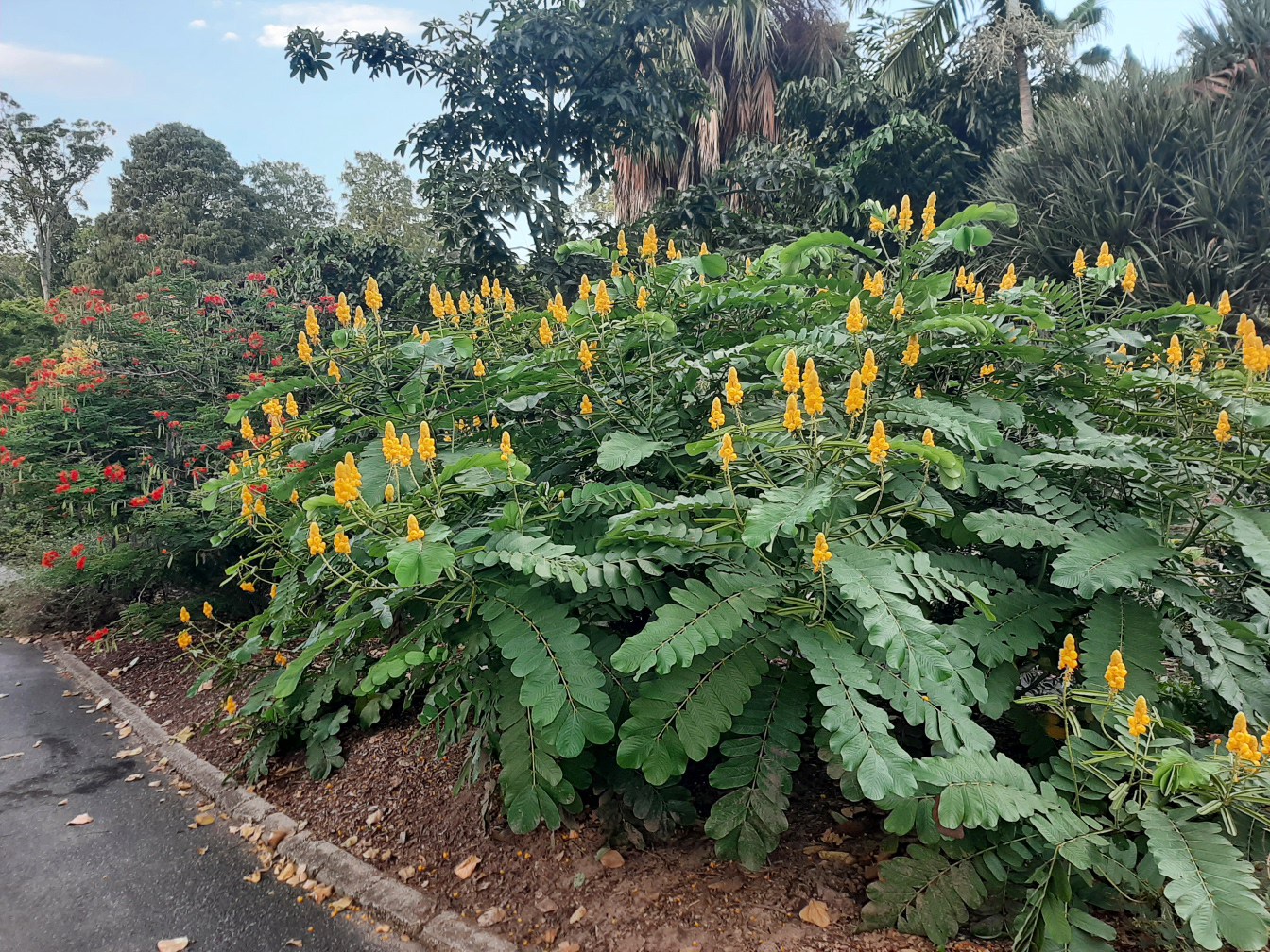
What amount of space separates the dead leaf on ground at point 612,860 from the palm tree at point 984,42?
12795 mm

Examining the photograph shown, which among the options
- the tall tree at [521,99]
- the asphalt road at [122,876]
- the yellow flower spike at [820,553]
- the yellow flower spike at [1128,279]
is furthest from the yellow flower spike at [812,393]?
the tall tree at [521,99]

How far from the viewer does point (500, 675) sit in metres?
2.35

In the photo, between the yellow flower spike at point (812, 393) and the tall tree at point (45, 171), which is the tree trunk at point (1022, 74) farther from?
the tall tree at point (45, 171)

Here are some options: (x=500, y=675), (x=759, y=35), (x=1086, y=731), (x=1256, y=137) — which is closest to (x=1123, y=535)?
(x=1086, y=731)

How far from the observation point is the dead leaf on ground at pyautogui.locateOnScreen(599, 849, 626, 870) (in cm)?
248

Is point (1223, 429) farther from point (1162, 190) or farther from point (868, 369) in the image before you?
point (1162, 190)

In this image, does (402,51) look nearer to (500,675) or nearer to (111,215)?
(500,675)

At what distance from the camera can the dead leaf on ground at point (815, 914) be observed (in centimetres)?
208

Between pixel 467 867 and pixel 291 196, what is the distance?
108 feet

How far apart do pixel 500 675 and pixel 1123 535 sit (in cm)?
190

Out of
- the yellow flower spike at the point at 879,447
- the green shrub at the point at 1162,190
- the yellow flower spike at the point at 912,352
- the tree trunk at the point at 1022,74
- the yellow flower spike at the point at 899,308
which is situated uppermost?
the tree trunk at the point at 1022,74

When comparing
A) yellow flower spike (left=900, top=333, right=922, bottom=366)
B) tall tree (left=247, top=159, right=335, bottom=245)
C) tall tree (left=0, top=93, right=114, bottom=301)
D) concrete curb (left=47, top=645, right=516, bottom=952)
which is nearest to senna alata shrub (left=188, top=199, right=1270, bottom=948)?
yellow flower spike (left=900, top=333, right=922, bottom=366)

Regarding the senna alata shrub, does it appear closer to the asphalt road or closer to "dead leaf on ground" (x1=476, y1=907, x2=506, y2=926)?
"dead leaf on ground" (x1=476, y1=907, x2=506, y2=926)

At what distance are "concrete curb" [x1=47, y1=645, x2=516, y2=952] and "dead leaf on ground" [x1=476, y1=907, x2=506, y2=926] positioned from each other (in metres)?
0.03
